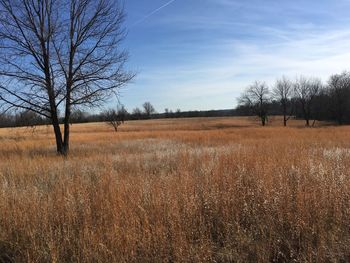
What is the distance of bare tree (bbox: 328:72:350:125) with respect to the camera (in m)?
84.2

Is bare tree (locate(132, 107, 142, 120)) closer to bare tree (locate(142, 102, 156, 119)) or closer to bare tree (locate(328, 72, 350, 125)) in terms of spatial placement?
bare tree (locate(142, 102, 156, 119))

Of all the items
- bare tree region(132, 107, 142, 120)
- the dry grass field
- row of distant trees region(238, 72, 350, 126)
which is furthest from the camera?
bare tree region(132, 107, 142, 120)

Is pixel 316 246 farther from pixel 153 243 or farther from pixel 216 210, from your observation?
pixel 153 243

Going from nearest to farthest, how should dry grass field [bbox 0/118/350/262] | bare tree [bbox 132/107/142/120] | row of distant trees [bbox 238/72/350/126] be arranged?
dry grass field [bbox 0/118/350/262], row of distant trees [bbox 238/72/350/126], bare tree [bbox 132/107/142/120]

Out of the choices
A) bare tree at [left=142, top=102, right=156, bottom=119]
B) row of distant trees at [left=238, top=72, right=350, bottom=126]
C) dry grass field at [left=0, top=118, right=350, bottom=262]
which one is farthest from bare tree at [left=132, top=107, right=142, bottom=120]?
dry grass field at [left=0, top=118, right=350, bottom=262]

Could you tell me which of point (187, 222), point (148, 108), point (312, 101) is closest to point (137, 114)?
point (148, 108)

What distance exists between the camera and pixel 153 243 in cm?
430

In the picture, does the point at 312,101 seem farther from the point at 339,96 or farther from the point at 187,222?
the point at 187,222

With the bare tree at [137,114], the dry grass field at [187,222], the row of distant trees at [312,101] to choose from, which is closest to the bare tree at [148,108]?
Result: the bare tree at [137,114]

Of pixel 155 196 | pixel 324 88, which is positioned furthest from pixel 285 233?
pixel 324 88

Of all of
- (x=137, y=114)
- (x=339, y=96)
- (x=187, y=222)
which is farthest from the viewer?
(x=137, y=114)

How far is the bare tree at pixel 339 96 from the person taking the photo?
8425 centimetres

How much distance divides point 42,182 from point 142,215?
4457 mm

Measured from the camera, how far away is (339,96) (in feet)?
277
